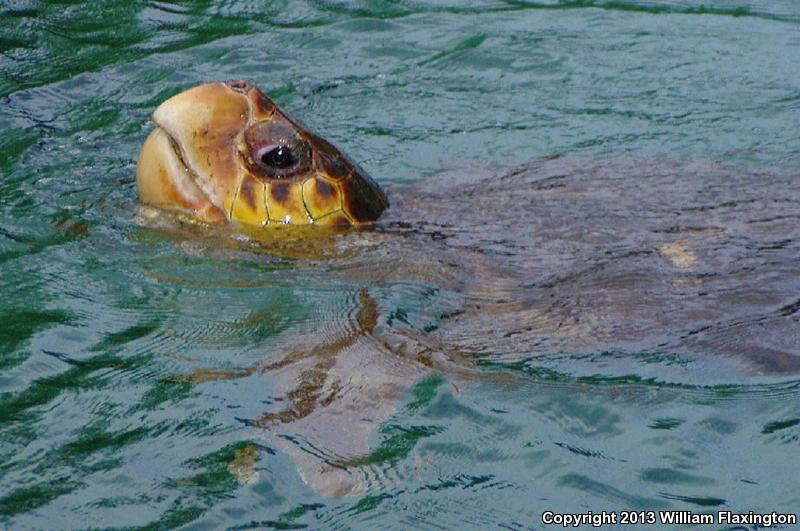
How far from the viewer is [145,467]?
3.66 meters

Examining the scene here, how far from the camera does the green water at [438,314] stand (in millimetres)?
3629

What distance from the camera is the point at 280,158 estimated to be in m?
4.82

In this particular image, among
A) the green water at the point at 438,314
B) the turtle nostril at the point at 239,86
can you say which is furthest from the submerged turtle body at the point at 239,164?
the green water at the point at 438,314

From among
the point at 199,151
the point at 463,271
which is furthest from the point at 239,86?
the point at 463,271

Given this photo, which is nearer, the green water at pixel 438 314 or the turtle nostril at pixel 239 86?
the green water at pixel 438 314

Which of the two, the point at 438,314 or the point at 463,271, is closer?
the point at 438,314

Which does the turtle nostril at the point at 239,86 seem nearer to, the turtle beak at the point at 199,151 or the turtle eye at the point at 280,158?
the turtle beak at the point at 199,151

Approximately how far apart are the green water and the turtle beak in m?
0.18

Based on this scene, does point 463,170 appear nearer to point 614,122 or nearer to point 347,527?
point 614,122

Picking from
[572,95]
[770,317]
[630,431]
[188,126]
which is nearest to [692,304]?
[770,317]

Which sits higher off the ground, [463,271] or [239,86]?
[239,86]

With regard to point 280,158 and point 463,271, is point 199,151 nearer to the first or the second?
point 280,158

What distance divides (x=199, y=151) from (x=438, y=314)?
1.17m

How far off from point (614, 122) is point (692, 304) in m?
2.54
